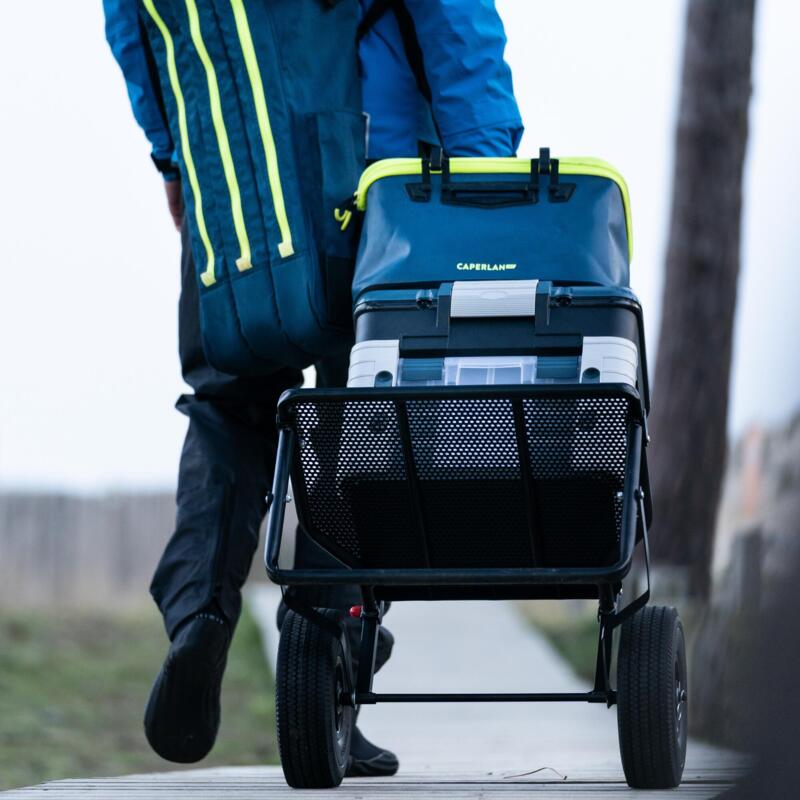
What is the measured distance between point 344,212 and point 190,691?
864 mm

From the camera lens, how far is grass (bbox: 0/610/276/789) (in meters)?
6.77

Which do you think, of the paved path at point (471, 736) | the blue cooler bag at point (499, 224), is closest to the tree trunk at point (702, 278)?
the paved path at point (471, 736)

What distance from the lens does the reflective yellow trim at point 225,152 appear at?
2.61m

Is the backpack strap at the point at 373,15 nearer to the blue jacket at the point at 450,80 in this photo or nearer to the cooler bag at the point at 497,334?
the blue jacket at the point at 450,80

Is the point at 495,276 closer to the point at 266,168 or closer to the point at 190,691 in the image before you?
the point at 266,168

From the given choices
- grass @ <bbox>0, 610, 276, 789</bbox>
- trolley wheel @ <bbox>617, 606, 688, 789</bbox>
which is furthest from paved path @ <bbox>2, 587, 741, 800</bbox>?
grass @ <bbox>0, 610, 276, 789</bbox>

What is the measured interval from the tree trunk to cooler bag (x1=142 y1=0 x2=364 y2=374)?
4828 mm

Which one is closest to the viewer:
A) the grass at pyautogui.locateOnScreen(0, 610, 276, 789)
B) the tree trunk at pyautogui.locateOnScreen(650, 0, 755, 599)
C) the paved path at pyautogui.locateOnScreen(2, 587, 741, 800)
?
the paved path at pyautogui.locateOnScreen(2, 587, 741, 800)

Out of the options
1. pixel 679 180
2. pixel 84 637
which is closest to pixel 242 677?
pixel 84 637

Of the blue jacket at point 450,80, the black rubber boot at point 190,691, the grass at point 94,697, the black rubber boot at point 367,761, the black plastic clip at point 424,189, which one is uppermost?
the blue jacket at point 450,80

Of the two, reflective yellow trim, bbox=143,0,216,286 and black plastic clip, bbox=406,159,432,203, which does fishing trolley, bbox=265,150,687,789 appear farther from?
reflective yellow trim, bbox=143,0,216,286

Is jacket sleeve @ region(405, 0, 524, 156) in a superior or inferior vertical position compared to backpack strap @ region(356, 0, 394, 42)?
inferior

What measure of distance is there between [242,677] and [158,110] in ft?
21.2

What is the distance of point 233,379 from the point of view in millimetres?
2918
